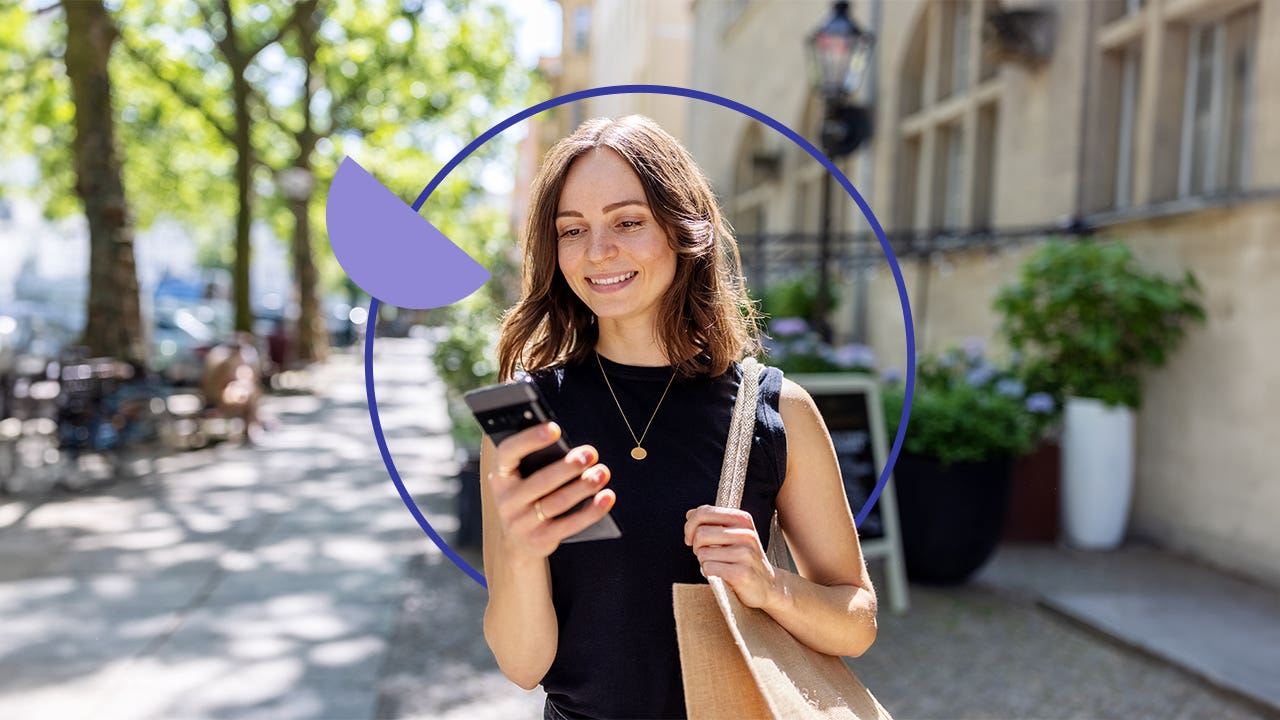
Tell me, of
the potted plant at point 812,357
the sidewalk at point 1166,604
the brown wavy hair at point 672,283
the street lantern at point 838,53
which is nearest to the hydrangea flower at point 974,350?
the potted plant at point 812,357

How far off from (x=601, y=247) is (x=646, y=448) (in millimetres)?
328

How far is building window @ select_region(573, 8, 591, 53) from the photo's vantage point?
1983 inches

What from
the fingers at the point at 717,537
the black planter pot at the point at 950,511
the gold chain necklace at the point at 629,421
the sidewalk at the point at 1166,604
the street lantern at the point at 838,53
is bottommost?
the sidewalk at the point at 1166,604

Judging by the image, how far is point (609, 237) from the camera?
5.76 ft

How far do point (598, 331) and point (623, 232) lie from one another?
26cm

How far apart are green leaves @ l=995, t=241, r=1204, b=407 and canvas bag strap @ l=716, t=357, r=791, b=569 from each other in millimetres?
6150

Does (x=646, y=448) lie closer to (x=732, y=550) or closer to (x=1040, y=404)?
(x=732, y=550)

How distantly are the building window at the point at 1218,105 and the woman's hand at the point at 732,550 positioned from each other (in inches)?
270

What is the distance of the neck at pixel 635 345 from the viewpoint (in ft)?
6.16

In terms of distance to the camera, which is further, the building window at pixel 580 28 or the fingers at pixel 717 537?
the building window at pixel 580 28

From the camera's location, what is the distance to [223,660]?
214 inches

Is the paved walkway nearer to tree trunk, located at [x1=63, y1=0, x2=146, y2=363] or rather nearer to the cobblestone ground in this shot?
the cobblestone ground

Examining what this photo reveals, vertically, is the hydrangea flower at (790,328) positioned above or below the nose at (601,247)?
below

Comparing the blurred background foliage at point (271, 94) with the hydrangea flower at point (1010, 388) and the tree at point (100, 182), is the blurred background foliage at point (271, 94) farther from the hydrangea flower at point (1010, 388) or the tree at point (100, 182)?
the hydrangea flower at point (1010, 388)
